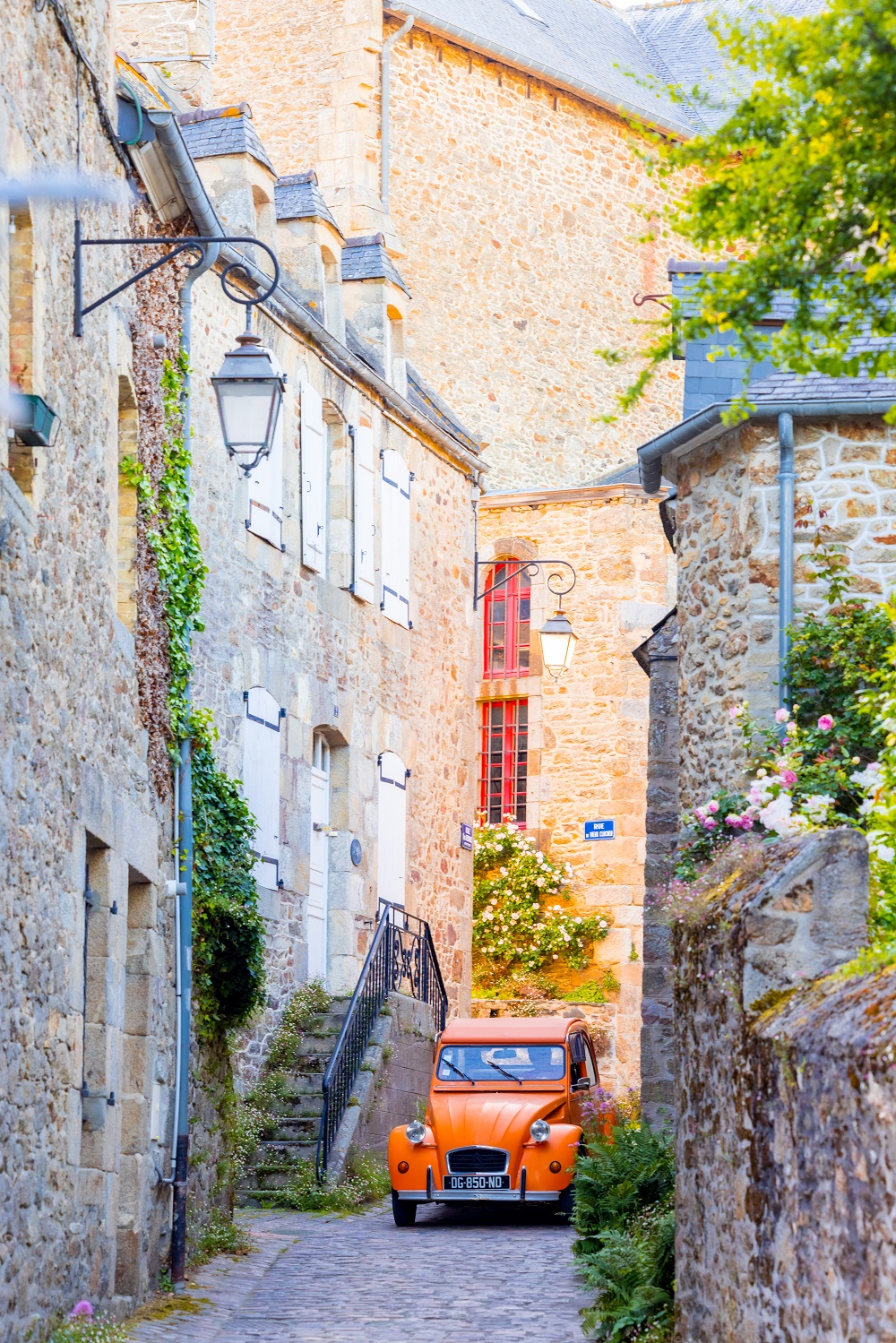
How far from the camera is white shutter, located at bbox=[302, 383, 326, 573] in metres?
17.4

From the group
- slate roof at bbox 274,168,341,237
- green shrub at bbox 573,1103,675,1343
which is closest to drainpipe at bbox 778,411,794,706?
green shrub at bbox 573,1103,675,1343

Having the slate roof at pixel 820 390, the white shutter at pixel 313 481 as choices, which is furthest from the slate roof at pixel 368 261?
the slate roof at pixel 820 390

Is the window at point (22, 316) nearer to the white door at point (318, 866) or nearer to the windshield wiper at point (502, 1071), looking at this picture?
the windshield wiper at point (502, 1071)

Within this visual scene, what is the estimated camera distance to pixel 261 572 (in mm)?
16344

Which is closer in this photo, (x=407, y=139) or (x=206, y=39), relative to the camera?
(x=206, y=39)

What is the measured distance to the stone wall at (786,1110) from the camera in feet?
15.8

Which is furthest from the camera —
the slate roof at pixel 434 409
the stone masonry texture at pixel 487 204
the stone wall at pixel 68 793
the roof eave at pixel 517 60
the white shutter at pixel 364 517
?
the roof eave at pixel 517 60

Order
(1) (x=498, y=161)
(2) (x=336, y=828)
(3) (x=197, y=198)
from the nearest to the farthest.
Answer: (3) (x=197, y=198) < (2) (x=336, y=828) < (1) (x=498, y=161)

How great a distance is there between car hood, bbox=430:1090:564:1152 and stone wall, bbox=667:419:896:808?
91.4 inches

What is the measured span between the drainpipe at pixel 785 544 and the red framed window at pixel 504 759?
1222cm

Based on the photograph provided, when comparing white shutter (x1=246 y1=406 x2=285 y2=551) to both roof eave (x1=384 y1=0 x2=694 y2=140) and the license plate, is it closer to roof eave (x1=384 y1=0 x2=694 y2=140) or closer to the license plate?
the license plate

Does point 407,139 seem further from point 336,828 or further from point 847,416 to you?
point 847,416

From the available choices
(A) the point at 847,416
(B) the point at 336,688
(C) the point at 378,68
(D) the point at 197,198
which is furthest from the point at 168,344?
(C) the point at 378,68

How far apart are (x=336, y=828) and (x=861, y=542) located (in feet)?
22.1
